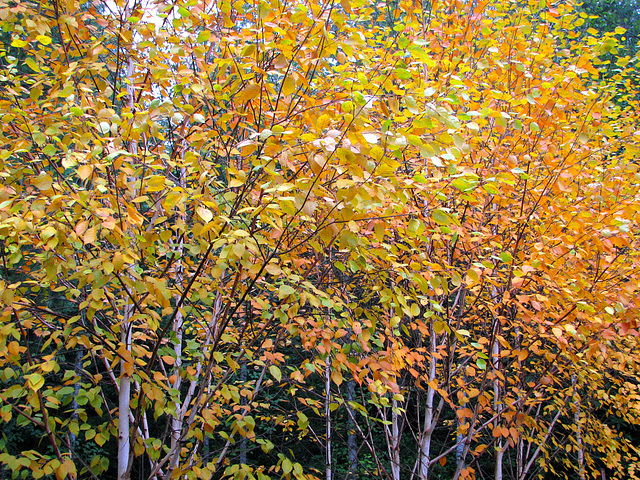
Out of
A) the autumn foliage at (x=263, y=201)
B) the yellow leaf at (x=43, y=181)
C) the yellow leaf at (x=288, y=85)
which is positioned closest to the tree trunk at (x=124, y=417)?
the autumn foliage at (x=263, y=201)

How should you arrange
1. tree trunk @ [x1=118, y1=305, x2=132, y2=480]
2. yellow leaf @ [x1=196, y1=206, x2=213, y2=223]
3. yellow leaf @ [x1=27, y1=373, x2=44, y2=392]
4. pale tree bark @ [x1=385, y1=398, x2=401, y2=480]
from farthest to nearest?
pale tree bark @ [x1=385, y1=398, x2=401, y2=480] < tree trunk @ [x1=118, y1=305, x2=132, y2=480] < yellow leaf @ [x1=27, y1=373, x2=44, y2=392] < yellow leaf @ [x1=196, y1=206, x2=213, y2=223]

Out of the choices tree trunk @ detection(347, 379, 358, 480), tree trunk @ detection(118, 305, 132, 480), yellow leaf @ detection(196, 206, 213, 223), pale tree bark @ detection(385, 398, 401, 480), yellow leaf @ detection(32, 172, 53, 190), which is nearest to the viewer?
yellow leaf @ detection(196, 206, 213, 223)

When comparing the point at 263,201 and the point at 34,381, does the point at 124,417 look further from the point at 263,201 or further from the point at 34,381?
the point at 263,201

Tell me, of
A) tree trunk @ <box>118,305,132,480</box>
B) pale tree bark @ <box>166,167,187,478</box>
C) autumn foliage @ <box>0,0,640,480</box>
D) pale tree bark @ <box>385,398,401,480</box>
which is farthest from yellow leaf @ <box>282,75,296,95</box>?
pale tree bark @ <box>385,398,401,480</box>

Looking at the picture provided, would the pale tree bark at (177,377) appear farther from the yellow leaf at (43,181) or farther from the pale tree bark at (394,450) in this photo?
the pale tree bark at (394,450)

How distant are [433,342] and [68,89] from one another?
2.63 m

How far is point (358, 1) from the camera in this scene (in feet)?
5.04

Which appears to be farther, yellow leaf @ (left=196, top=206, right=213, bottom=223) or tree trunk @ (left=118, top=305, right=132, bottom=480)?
tree trunk @ (left=118, top=305, right=132, bottom=480)

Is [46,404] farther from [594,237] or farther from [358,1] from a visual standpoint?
[594,237]

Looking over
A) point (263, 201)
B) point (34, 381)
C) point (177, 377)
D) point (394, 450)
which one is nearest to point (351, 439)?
point (394, 450)

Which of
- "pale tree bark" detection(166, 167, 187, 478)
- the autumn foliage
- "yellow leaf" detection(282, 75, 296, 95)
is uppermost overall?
"yellow leaf" detection(282, 75, 296, 95)

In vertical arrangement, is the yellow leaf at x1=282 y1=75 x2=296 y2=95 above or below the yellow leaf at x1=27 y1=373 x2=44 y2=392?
above

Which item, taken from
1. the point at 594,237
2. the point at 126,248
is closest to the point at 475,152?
the point at 594,237

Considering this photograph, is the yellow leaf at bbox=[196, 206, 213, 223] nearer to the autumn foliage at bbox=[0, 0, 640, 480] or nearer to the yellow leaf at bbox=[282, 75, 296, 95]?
the autumn foliage at bbox=[0, 0, 640, 480]
